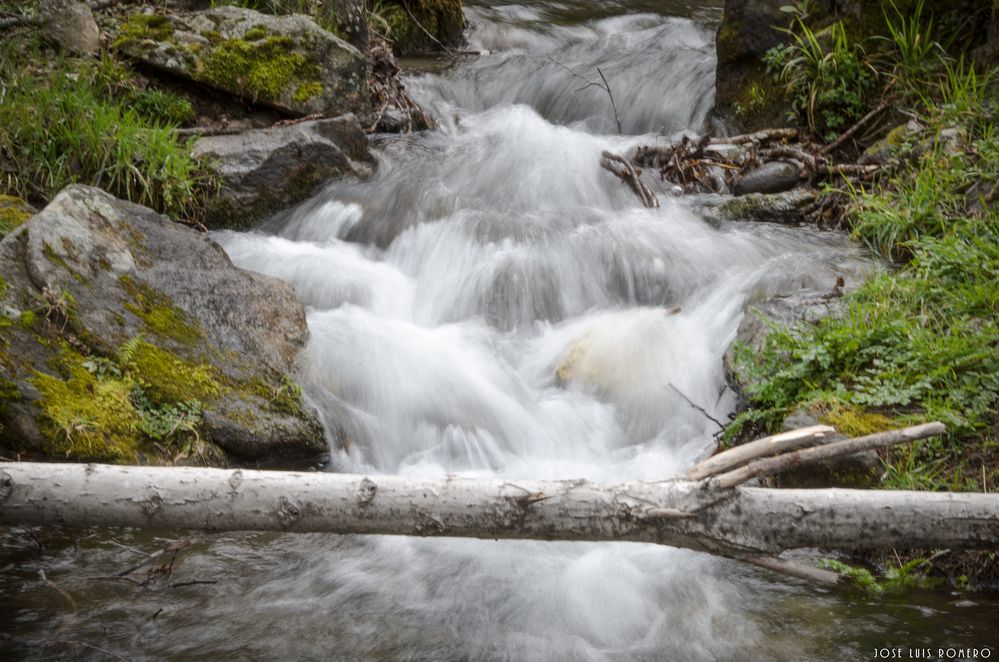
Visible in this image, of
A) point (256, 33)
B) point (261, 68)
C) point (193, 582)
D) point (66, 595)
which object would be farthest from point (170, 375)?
point (256, 33)

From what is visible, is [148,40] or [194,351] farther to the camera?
[148,40]

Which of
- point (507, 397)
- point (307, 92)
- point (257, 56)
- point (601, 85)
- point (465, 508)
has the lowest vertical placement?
point (507, 397)

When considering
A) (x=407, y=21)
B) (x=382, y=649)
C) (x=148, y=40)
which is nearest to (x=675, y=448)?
(x=382, y=649)

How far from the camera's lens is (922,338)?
4066 millimetres

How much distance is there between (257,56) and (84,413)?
4346mm

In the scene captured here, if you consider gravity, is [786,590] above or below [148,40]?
below

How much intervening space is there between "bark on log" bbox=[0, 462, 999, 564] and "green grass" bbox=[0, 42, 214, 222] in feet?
11.9

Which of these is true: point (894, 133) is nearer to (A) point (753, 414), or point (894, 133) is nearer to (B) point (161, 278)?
(A) point (753, 414)

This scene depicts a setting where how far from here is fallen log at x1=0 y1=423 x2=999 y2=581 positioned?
8.04 feet

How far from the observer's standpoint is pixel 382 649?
3061mm

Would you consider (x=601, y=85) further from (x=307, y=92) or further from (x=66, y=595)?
(x=66, y=595)

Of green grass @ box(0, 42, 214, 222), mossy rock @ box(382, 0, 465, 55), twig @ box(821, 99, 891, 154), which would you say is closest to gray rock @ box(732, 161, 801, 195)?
twig @ box(821, 99, 891, 154)

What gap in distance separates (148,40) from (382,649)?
228 inches

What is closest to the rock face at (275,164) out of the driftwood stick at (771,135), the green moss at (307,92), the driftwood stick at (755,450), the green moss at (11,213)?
the green moss at (307,92)
